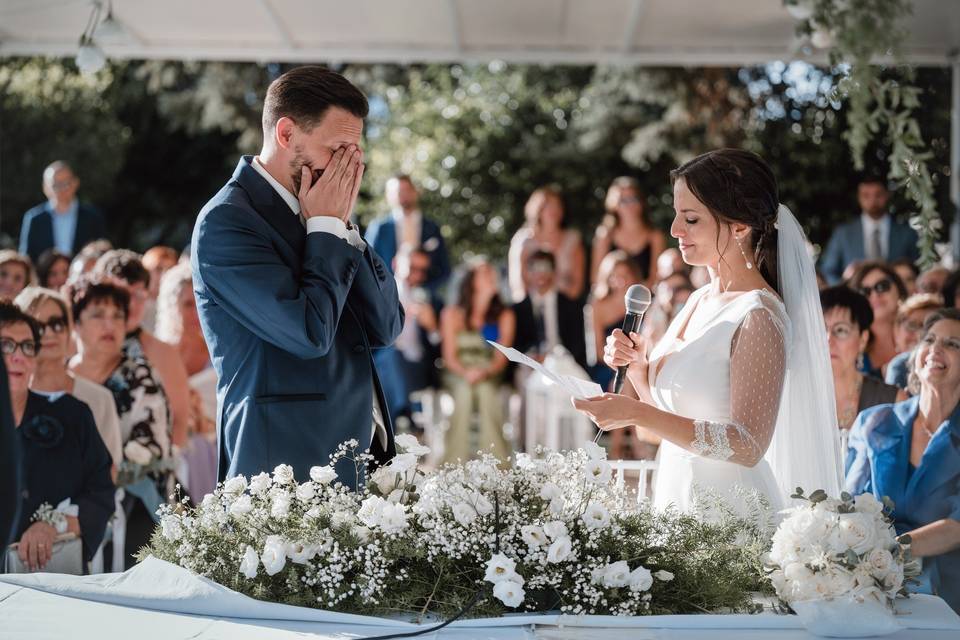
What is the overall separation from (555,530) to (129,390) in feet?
11.3

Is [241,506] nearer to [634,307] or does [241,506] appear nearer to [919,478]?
[634,307]

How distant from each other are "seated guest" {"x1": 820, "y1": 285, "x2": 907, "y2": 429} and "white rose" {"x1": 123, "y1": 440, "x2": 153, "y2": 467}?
3163 mm

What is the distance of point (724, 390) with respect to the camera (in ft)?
11.3

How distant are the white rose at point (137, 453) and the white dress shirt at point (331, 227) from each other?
230 cm

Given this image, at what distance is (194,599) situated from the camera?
2.54 m

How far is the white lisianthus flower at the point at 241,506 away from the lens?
2.61 m

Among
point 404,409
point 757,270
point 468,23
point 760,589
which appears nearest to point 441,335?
point 404,409

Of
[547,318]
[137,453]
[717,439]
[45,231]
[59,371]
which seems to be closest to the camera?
[717,439]

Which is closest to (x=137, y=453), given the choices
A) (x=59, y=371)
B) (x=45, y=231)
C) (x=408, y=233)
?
(x=59, y=371)

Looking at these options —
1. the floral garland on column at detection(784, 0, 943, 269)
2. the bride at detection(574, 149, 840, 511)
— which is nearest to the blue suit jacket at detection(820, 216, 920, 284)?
the floral garland on column at detection(784, 0, 943, 269)

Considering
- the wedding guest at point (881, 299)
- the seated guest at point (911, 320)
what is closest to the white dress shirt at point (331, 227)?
the seated guest at point (911, 320)

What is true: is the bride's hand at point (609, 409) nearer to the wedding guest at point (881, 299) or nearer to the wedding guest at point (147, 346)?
the wedding guest at point (147, 346)

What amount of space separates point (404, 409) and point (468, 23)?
3.67 metres

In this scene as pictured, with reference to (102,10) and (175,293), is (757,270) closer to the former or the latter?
(175,293)
